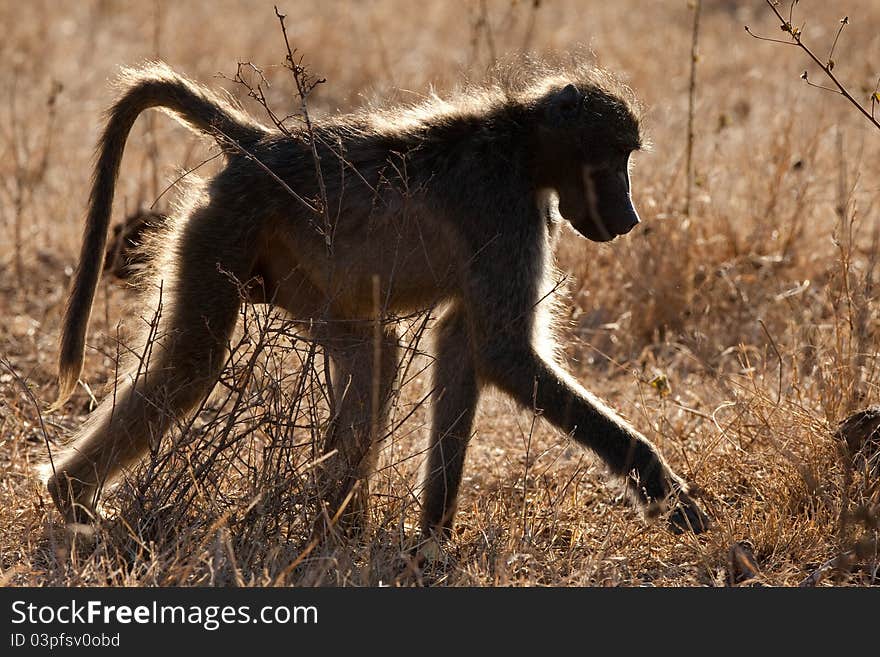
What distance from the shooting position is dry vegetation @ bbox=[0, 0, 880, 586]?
130 inches

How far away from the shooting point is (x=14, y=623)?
9.07 feet

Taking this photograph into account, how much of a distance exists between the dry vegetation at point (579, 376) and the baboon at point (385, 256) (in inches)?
4.7

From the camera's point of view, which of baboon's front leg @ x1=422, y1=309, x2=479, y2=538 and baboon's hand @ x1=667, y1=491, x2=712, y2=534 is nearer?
baboon's hand @ x1=667, y1=491, x2=712, y2=534

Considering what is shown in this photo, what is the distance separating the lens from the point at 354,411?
374 centimetres

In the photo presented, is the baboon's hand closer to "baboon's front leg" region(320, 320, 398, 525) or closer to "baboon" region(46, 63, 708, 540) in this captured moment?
"baboon" region(46, 63, 708, 540)

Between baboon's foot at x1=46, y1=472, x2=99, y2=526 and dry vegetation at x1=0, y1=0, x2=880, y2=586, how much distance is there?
0.08 metres

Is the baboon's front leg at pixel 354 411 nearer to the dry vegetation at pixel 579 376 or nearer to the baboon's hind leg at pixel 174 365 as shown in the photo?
the dry vegetation at pixel 579 376

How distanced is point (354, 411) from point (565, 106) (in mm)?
1074

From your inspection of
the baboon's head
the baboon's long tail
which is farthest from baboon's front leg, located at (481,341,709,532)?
the baboon's long tail

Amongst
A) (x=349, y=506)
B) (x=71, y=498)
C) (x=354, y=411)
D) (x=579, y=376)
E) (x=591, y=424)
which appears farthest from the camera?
(x=579, y=376)

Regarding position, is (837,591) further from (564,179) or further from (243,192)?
(243,192)

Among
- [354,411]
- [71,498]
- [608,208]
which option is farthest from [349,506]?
[608,208]

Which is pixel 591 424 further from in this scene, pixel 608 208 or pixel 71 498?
pixel 71 498

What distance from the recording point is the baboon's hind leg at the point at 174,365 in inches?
138
